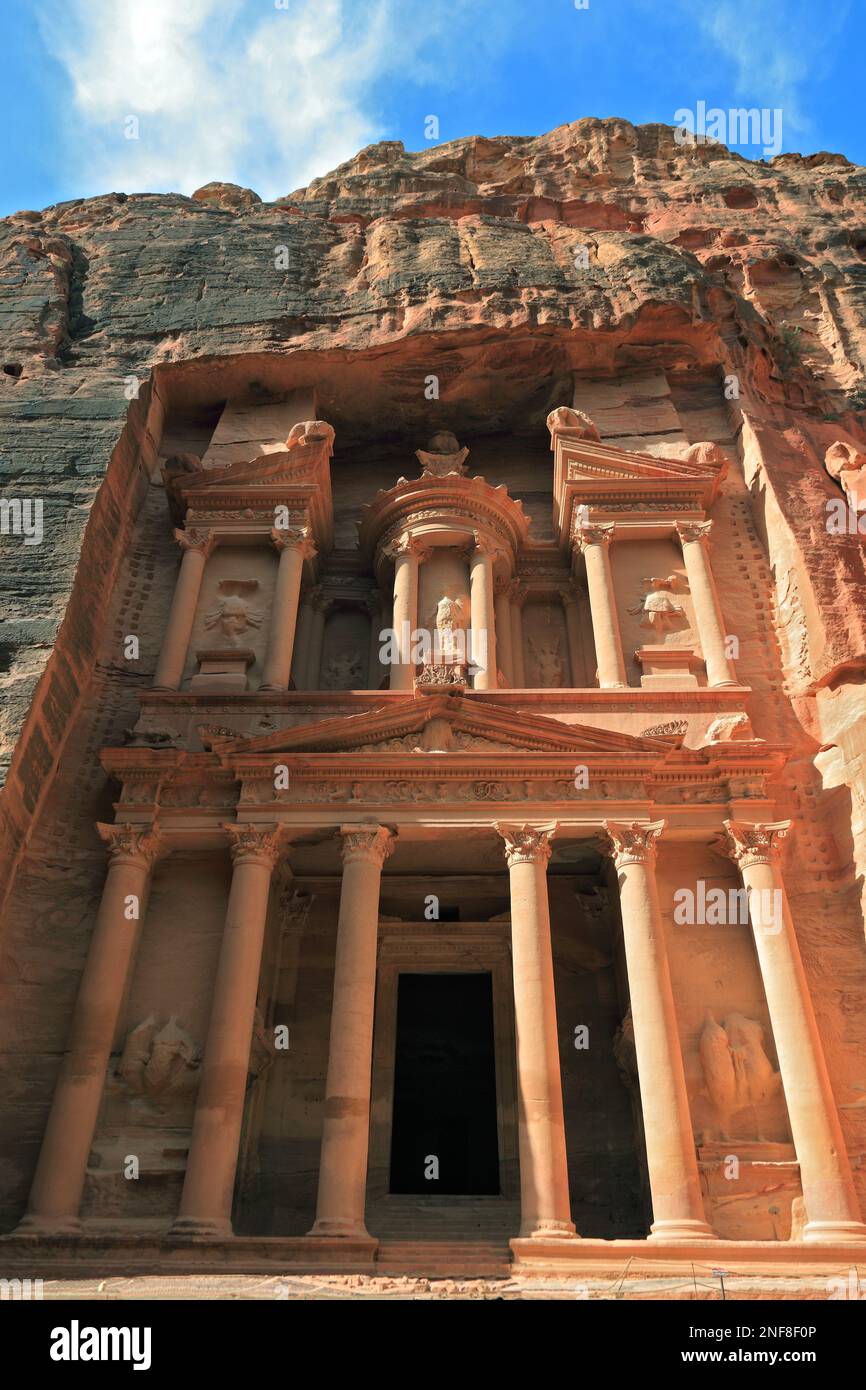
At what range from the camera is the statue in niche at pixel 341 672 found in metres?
19.5

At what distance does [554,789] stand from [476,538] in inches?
239

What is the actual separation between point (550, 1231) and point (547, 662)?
414 inches

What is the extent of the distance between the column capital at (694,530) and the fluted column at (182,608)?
8465 mm

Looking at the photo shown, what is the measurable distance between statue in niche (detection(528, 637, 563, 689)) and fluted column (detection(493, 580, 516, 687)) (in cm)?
70

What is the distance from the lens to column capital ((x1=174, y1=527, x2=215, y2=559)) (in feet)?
61.4

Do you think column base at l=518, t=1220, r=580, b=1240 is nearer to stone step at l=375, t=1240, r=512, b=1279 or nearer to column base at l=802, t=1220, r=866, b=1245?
stone step at l=375, t=1240, r=512, b=1279

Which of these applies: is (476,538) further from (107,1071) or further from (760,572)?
(107,1071)

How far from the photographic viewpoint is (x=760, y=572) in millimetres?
18531

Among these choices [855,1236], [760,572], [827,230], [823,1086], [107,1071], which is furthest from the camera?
[827,230]

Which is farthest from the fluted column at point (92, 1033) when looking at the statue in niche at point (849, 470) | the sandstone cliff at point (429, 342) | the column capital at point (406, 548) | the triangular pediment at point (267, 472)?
the statue in niche at point (849, 470)

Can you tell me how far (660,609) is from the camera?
17.8 meters

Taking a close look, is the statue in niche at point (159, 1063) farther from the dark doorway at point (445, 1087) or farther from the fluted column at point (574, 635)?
the fluted column at point (574, 635)
